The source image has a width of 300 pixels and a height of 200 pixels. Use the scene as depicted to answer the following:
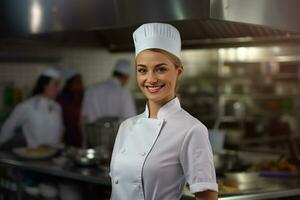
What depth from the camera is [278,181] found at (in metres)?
2.95

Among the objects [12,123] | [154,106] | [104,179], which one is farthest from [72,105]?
[154,106]

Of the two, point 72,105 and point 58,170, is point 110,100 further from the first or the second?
point 58,170

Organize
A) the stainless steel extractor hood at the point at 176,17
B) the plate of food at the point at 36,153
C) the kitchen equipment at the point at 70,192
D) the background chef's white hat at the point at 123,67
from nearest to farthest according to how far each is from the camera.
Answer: the stainless steel extractor hood at the point at 176,17 → the kitchen equipment at the point at 70,192 → the plate of food at the point at 36,153 → the background chef's white hat at the point at 123,67

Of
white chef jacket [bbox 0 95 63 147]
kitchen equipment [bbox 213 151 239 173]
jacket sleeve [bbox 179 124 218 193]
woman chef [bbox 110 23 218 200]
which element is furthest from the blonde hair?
white chef jacket [bbox 0 95 63 147]

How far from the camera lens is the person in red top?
496cm

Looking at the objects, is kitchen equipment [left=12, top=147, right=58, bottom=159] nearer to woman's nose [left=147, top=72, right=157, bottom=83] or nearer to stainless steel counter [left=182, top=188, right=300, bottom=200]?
stainless steel counter [left=182, top=188, right=300, bottom=200]

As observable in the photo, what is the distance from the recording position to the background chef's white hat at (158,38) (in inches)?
73.9

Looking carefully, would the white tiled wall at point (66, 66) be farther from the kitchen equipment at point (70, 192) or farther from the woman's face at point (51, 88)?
the kitchen equipment at point (70, 192)

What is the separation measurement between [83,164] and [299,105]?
4067 millimetres

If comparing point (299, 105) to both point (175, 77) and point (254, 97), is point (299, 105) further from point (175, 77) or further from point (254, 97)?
point (175, 77)

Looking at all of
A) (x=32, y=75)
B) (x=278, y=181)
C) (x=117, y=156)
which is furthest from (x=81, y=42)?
(x=117, y=156)

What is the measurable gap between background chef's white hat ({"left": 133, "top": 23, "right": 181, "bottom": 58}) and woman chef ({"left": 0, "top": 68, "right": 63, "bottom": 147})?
2463mm

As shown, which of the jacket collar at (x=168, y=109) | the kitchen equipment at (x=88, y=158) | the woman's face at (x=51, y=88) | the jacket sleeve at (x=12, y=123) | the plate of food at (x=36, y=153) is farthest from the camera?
the woman's face at (x=51, y=88)

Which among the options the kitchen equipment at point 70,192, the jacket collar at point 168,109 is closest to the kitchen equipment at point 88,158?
the kitchen equipment at point 70,192
